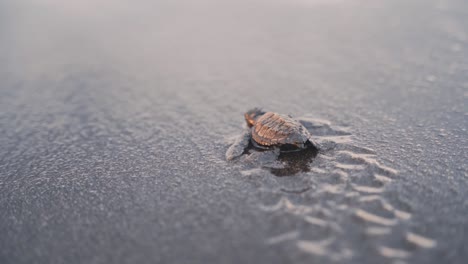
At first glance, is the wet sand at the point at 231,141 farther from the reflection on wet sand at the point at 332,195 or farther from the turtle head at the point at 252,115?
the turtle head at the point at 252,115

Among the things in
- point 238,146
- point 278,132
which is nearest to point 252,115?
point 238,146

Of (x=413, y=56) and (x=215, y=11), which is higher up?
(x=215, y=11)

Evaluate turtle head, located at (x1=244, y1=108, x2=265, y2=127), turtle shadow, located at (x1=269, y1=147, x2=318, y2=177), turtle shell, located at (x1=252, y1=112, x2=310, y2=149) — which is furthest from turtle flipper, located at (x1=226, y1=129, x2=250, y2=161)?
turtle shadow, located at (x1=269, y1=147, x2=318, y2=177)

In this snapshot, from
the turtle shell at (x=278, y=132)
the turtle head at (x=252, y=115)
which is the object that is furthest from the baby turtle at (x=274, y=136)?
the turtle head at (x=252, y=115)

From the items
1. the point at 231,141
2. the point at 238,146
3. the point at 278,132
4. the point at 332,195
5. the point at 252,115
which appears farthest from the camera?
the point at 252,115

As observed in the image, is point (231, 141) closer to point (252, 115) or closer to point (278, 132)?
point (252, 115)

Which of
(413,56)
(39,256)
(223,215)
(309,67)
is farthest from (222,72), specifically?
(39,256)

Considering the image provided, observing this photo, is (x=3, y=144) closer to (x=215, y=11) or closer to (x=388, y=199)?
(x=388, y=199)

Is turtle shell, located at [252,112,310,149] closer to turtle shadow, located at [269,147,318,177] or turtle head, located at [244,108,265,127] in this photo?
turtle shadow, located at [269,147,318,177]
